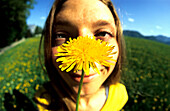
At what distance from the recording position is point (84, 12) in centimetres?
66

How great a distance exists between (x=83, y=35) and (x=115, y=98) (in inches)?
24.8

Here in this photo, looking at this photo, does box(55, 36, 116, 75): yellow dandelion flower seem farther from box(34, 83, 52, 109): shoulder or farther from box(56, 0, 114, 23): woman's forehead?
box(34, 83, 52, 109): shoulder

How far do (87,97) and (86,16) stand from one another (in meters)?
0.60

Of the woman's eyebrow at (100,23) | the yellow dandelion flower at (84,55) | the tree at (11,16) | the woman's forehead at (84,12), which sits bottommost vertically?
the yellow dandelion flower at (84,55)

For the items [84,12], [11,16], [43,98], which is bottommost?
[43,98]

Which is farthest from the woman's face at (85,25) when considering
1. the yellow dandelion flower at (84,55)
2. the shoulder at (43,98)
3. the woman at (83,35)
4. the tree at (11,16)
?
the tree at (11,16)

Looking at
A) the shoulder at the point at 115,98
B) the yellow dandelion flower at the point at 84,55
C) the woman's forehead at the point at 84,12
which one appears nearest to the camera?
the yellow dandelion flower at the point at 84,55

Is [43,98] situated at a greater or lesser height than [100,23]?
lesser

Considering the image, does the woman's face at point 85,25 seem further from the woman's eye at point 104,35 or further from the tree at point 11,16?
the tree at point 11,16

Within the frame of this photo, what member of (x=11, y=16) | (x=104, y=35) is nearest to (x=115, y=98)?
(x=104, y=35)

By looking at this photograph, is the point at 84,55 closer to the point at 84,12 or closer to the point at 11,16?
the point at 84,12

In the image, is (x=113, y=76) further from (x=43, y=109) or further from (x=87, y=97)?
(x=43, y=109)

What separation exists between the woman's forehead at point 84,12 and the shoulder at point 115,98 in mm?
622

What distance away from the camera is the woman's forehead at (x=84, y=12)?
654mm
